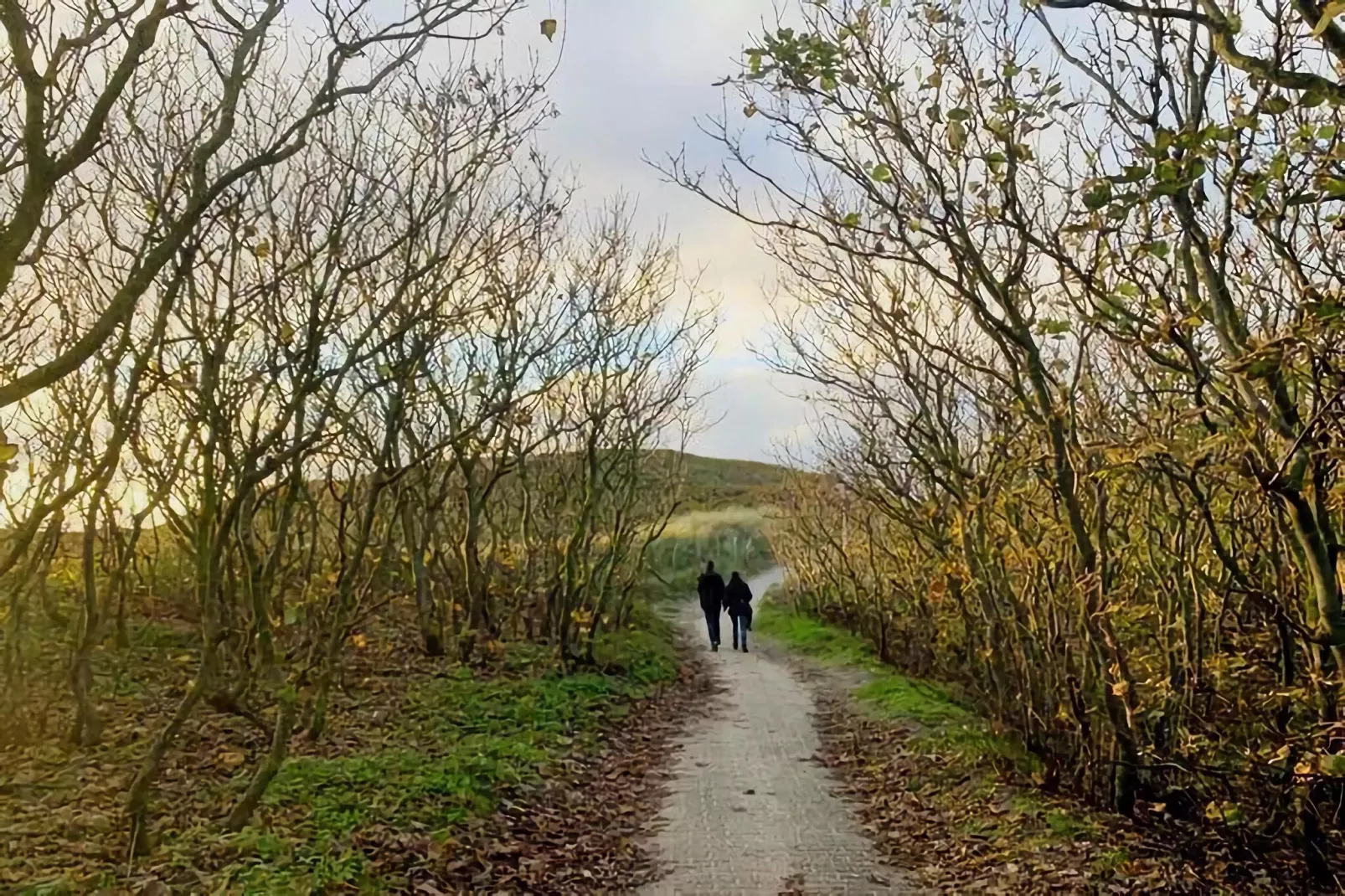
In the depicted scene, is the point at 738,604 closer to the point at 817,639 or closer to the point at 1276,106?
the point at 817,639

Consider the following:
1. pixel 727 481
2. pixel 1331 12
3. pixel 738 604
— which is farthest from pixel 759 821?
pixel 727 481

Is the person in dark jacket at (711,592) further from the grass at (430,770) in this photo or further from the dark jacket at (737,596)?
the grass at (430,770)

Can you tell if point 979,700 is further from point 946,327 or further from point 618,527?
point 618,527

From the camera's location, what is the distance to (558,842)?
8.13 metres

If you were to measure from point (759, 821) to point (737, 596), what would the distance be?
14.3 meters

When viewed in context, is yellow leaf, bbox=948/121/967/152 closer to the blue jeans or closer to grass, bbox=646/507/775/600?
the blue jeans

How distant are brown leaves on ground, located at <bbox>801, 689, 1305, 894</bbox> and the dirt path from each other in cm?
36

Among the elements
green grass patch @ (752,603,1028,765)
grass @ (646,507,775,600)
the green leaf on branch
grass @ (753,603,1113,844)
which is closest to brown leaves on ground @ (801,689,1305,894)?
grass @ (753,603,1113,844)

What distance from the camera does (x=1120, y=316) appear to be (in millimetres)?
5543

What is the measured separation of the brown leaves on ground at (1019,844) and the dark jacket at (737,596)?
12.3 meters

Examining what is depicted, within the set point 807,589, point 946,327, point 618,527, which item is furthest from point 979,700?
point 807,589

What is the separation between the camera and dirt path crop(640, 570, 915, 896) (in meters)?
7.14

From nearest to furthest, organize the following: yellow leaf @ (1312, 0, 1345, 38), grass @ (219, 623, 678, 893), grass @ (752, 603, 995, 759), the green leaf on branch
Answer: yellow leaf @ (1312, 0, 1345, 38) → the green leaf on branch → grass @ (219, 623, 678, 893) → grass @ (752, 603, 995, 759)

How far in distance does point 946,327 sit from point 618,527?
330 inches
